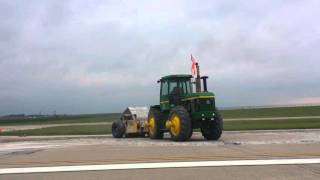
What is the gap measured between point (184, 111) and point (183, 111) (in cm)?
5

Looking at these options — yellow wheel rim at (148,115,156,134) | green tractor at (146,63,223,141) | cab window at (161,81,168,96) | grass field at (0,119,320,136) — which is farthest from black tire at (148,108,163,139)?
grass field at (0,119,320,136)

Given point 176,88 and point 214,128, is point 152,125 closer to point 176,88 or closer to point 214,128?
point 176,88

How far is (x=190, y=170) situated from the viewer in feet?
40.1

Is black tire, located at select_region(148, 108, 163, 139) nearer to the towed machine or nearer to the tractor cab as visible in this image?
the towed machine

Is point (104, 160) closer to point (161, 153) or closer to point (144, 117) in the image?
point (161, 153)

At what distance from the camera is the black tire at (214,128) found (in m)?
24.4

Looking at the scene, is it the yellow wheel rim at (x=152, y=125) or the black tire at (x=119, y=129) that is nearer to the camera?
the yellow wheel rim at (x=152, y=125)

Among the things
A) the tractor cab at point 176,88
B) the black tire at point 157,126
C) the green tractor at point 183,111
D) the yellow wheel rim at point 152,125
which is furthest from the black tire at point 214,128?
the yellow wheel rim at point 152,125

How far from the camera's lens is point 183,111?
909 inches

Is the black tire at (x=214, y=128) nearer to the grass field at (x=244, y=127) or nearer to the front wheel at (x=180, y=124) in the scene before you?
the front wheel at (x=180, y=124)

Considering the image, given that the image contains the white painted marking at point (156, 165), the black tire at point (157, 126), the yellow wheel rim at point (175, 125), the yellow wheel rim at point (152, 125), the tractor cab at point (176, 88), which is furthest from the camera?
the yellow wheel rim at point (152, 125)

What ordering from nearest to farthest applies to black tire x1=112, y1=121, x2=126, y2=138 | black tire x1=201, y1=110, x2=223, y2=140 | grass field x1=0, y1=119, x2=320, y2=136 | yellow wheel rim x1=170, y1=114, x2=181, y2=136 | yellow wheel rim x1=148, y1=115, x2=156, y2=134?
yellow wheel rim x1=170, y1=114, x2=181, y2=136
black tire x1=201, y1=110, x2=223, y2=140
yellow wheel rim x1=148, y1=115, x2=156, y2=134
black tire x1=112, y1=121, x2=126, y2=138
grass field x1=0, y1=119, x2=320, y2=136

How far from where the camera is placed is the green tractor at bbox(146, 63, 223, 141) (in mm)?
23211

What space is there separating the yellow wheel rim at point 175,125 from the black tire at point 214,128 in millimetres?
1613
